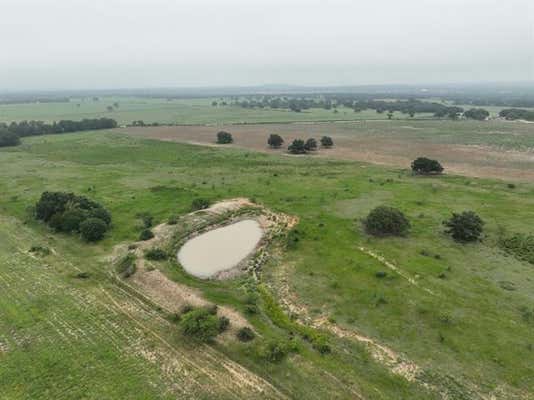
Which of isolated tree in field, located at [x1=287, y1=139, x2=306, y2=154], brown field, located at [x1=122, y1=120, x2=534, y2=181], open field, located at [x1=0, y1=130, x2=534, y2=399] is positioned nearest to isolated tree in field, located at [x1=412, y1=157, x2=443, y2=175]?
brown field, located at [x1=122, y1=120, x2=534, y2=181]

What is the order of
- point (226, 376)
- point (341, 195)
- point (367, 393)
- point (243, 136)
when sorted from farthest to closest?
point (243, 136)
point (341, 195)
point (226, 376)
point (367, 393)

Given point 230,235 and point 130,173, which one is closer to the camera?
point 230,235

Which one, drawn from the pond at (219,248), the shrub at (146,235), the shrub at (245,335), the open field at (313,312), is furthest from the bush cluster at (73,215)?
the shrub at (245,335)

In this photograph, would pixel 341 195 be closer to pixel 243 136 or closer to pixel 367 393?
pixel 367 393

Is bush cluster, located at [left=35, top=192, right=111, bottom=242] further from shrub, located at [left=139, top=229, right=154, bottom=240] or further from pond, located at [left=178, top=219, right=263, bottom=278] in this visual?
pond, located at [left=178, top=219, right=263, bottom=278]

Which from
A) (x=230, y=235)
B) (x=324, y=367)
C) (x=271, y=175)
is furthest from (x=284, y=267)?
(x=271, y=175)

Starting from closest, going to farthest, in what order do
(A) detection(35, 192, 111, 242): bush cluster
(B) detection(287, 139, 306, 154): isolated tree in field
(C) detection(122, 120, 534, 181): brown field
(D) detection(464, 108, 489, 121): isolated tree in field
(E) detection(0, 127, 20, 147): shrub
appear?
(A) detection(35, 192, 111, 242): bush cluster → (C) detection(122, 120, 534, 181): brown field → (B) detection(287, 139, 306, 154): isolated tree in field → (E) detection(0, 127, 20, 147): shrub → (D) detection(464, 108, 489, 121): isolated tree in field
